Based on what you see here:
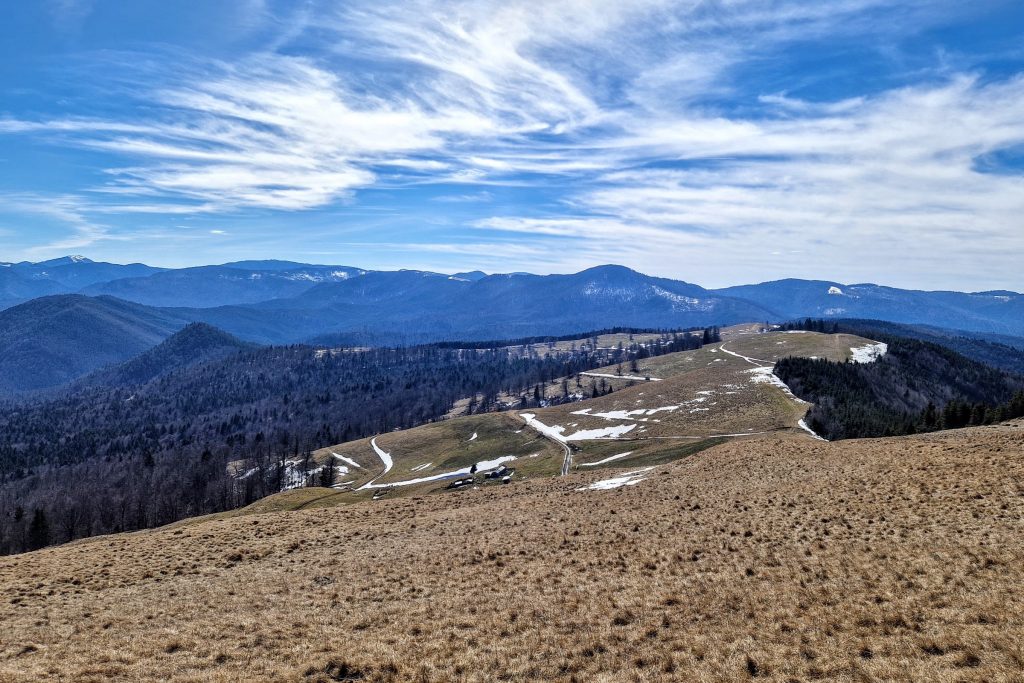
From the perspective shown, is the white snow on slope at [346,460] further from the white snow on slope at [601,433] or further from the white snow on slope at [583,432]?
the white snow on slope at [601,433]

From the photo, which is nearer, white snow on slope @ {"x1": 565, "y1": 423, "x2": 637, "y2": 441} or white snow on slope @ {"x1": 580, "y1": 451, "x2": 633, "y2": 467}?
white snow on slope @ {"x1": 580, "y1": 451, "x2": 633, "y2": 467}

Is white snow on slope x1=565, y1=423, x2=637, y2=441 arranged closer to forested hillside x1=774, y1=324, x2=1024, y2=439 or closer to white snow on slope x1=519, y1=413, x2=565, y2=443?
white snow on slope x1=519, y1=413, x2=565, y2=443

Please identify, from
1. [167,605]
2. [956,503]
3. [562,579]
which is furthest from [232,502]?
[956,503]

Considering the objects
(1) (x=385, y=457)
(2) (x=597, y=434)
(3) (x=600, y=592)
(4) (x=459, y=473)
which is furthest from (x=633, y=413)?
(3) (x=600, y=592)

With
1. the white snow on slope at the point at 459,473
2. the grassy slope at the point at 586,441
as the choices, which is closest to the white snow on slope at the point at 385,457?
the grassy slope at the point at 586,441

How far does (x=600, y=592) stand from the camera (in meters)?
22.5

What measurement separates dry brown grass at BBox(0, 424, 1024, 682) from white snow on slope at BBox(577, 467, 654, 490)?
905 cm

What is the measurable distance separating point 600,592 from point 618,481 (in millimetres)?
30770

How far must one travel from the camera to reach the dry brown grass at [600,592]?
15.8 m

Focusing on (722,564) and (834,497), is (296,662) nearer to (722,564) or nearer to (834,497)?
(722,564)

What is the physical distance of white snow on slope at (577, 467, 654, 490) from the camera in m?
49.8

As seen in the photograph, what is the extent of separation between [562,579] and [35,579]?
96.0 ft

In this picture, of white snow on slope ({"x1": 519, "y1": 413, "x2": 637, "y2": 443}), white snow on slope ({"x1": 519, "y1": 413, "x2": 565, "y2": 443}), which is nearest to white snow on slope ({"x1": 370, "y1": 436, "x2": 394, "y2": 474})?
white snow on slope ({"x1": 519, "y1": 413, "x2": 565, "y2": 443})

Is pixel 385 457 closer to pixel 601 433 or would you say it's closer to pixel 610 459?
pixel 601 433
